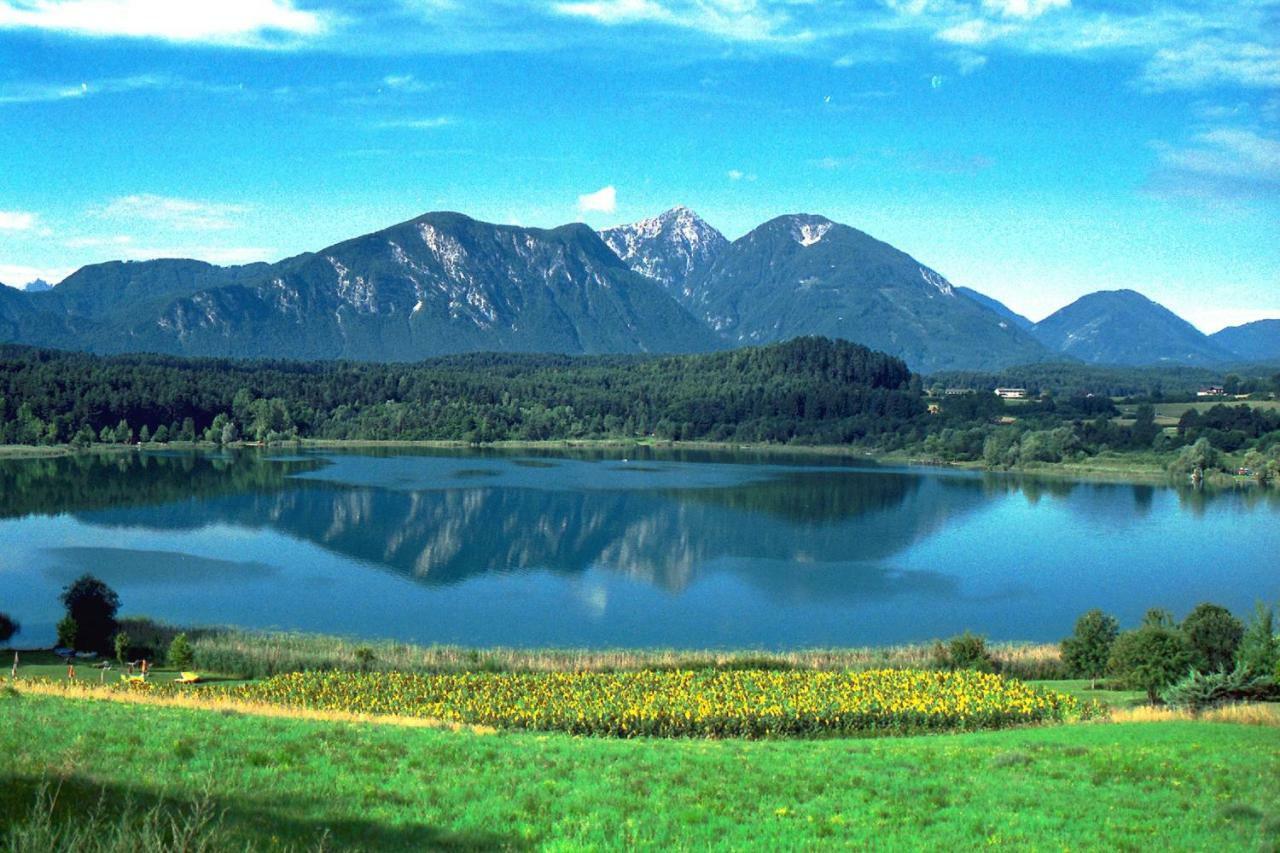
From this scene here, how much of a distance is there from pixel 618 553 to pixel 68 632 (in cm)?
3862

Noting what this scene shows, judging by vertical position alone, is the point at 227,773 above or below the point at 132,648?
above

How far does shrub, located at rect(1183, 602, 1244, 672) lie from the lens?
33.1 meters

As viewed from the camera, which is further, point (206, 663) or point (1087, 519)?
point (1087, 519)

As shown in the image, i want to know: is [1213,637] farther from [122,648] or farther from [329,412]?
[329,412]

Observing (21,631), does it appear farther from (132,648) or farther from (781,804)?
(781,804)

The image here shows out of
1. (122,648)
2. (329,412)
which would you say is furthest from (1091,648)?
(329,412)

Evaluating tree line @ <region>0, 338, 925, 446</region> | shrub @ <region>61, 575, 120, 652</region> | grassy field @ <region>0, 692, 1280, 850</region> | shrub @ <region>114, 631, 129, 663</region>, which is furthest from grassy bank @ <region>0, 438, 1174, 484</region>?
grassy field @ <region>0, 692, 1280, 850</region>

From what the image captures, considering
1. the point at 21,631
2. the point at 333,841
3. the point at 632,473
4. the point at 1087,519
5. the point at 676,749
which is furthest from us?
the point at 632,473

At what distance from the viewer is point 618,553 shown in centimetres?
7125

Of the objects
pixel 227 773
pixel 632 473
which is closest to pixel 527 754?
pixel 227 773

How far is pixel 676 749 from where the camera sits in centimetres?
1955

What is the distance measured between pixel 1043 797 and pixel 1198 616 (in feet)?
77.9

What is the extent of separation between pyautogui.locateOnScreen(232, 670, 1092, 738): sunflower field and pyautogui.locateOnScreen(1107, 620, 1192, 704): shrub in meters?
2.75

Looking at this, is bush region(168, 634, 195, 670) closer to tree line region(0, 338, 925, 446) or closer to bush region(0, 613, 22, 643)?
bush region(0, 613, 22, 643)
